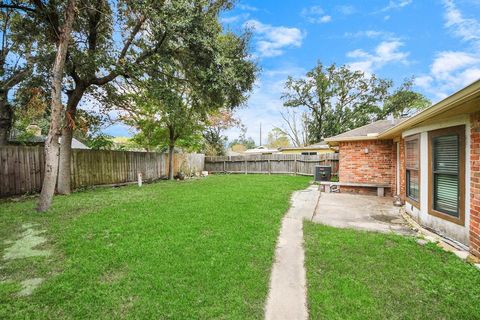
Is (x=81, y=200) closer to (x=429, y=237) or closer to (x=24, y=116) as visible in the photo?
(x=24, y=116)

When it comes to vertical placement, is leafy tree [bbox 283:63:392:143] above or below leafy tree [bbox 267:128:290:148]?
above

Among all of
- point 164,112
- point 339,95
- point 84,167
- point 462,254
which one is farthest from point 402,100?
point 84,167

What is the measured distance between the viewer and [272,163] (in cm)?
1712

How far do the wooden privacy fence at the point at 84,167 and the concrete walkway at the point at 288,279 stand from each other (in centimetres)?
781

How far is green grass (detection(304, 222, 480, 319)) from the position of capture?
2207 millimetres

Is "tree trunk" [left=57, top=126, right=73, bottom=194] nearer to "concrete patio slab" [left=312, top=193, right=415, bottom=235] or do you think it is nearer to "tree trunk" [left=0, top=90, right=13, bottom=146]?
"tree trunk" [left=0, top=90, right=13, bottom=146]

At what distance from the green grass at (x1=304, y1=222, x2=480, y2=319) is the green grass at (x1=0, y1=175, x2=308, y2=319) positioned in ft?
2.10

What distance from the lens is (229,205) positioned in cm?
616

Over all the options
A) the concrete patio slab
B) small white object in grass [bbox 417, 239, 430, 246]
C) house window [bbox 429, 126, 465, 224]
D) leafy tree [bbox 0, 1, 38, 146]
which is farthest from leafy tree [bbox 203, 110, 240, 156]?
small white object in grass [bbox 417, 239, 430, 246]

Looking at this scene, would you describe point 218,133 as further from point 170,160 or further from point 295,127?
point 170,160

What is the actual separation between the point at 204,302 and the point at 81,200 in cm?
608

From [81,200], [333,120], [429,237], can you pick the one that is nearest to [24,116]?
[81,200]

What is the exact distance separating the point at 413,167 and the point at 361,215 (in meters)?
1.71

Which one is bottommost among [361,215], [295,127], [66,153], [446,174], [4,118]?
[361,215]
